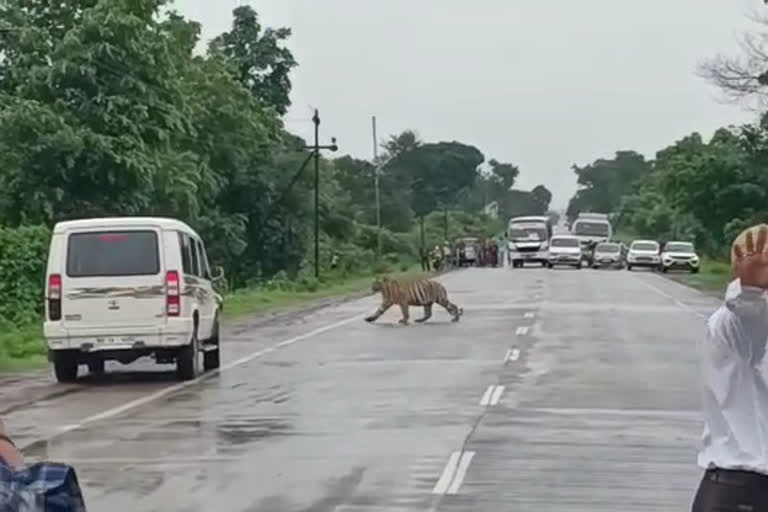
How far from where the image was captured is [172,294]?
21.5 metres

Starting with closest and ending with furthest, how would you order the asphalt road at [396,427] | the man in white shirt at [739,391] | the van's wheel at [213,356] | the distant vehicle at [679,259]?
the man in white shirt at [739,391], the asphalt road at [396,427], the van's wheel at [213,356], the distant vehicle at [679,259]

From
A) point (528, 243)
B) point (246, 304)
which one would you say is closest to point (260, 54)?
point (528, 243)

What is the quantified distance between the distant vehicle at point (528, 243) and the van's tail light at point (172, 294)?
64.9 m

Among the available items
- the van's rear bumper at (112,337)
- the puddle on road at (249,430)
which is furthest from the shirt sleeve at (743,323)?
the van's rear bumper at (112,337)

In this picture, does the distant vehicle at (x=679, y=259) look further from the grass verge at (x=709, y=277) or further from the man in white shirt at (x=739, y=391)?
the man in white shirt at (x=739, y=391)

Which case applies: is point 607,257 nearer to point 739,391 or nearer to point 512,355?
point 512,355

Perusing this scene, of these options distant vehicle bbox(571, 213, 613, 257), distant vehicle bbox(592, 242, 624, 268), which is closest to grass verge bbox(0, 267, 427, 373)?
distant vehicle bbox(592, 242, 624, 268)

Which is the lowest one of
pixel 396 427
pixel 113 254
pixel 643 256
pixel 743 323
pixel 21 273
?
pixel 643 256

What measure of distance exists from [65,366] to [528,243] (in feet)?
215

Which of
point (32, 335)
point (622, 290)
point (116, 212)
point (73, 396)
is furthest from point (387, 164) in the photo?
point (73, 396)

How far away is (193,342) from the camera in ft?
72.9

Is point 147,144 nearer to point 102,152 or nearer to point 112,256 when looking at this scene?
point 102,152

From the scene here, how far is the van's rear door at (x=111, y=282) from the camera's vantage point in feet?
70.2

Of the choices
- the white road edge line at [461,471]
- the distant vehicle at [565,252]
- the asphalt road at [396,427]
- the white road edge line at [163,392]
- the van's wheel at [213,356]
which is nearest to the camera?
the asphalt road at [396,427]
